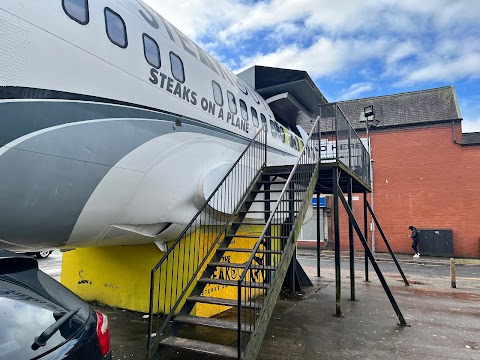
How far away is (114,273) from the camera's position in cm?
830


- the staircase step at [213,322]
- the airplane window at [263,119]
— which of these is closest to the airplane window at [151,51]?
the staircase step at [213,322]

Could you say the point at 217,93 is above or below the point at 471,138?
below

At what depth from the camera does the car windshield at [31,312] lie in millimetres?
1833

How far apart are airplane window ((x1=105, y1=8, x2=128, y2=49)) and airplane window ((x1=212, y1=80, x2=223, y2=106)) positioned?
234 cm

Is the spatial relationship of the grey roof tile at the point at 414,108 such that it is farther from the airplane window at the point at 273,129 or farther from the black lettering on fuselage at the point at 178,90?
the black lettering on fuselage at the point at 178,90

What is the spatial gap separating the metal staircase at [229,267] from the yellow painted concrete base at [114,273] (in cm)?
45

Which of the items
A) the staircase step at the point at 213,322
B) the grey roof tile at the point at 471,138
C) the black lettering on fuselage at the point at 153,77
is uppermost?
the grey roof tile at the point at 471,138

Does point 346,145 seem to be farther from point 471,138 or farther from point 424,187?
point 471,138

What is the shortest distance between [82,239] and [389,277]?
498 inches

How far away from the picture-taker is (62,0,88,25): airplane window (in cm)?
353

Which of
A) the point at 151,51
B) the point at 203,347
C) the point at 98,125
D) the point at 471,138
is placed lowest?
the point at 203,347

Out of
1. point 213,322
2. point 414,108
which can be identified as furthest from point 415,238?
point 213,322

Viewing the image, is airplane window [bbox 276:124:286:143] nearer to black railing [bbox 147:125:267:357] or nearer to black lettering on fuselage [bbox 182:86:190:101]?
black railing [bbox 147:125:267:357]

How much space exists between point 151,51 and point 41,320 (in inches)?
147
